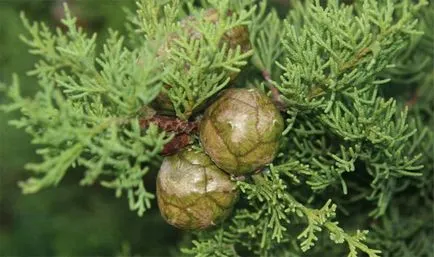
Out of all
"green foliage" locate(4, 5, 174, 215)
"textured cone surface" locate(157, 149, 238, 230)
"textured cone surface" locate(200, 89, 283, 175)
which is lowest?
"textured cone surface" locate(157, 149, 238, 230)

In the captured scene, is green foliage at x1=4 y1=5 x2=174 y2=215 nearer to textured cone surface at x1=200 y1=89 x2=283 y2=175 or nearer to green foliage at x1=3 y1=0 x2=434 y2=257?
green foliage at x1=3 y1=0 x2=434 y2=257

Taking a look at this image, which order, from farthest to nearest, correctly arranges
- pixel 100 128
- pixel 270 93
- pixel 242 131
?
pixel 270 93, pixel 242 131, pixel 100 128

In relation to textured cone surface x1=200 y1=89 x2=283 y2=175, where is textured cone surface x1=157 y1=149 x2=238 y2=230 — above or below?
below

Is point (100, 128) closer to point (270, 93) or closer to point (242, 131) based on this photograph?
point (242, 131)

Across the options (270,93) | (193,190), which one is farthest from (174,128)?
(270,93)

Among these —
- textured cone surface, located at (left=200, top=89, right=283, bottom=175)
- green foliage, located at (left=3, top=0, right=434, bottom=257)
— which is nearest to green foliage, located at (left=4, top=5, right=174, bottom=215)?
green foliage, located at (left=3, top=0, right=434, bottom=257)

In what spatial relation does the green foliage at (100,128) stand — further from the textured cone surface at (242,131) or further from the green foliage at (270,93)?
the textured cone surface at (242,131)
